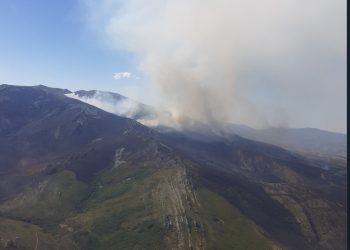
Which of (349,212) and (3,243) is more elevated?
(349,212)

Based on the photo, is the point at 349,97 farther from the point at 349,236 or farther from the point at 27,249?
the point at 27,249

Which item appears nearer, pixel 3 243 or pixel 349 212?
pixel 349 212

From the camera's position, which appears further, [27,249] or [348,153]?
[27,249]

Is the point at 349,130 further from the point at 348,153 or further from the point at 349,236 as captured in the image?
the point at 349,236

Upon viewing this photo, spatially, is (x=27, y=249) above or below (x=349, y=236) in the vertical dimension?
below

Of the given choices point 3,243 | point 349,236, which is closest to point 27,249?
point 3,243

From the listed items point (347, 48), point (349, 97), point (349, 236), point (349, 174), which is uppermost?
point (347, 48)

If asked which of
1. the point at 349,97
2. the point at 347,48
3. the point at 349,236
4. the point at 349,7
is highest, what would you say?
the point at 349,7

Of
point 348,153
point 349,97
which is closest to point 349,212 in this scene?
point 348,153
